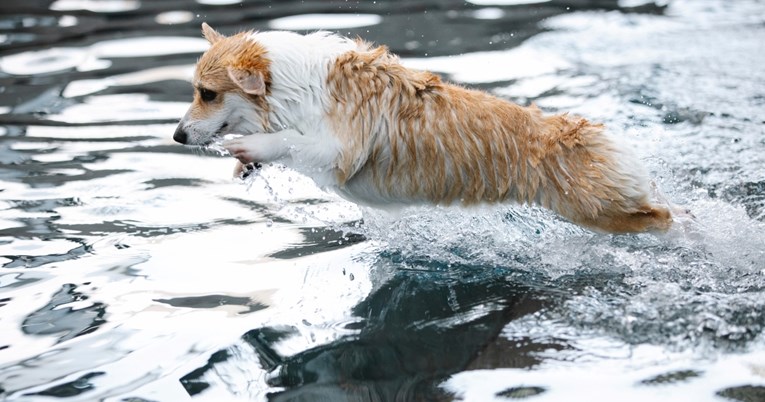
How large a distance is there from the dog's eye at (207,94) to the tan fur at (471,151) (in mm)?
487

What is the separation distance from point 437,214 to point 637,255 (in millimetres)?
934

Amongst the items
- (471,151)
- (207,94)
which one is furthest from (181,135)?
(471,151)

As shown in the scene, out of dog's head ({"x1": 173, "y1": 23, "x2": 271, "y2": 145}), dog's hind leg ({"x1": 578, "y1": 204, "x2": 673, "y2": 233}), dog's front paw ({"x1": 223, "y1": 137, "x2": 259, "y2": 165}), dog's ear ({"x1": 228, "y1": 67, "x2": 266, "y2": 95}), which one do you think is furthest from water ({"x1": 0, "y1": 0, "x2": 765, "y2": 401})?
dog's ear ({"x1": 228, "y1": 67, "x2": 266, "y2": 95})

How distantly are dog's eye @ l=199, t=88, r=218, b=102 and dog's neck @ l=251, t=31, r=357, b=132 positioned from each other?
0.23m

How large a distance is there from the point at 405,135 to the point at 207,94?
0.84 meters

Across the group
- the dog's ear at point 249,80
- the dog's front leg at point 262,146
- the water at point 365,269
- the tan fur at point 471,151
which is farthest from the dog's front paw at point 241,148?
the water at point 365,269

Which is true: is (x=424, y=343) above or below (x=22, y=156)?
below

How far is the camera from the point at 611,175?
3861 millimetres

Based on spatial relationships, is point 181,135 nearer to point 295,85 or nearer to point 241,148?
point 241,148

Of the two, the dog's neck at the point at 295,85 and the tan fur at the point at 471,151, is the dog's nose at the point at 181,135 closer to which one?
the dog's neck at the point at 295,85

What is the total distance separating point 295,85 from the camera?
12.6 feet

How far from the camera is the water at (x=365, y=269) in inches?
128

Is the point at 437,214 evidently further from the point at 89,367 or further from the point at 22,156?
the point at 22,156

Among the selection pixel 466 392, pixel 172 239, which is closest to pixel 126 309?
pixel 172 239
